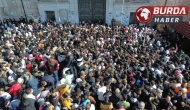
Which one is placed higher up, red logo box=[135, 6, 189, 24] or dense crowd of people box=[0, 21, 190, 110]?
red logo box=[135, 6, 189, 24]

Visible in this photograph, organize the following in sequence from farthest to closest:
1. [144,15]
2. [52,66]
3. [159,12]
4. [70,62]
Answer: [144,15] → [159,12] → [70,62] → [52,66]

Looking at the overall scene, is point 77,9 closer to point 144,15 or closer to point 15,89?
point 144,15

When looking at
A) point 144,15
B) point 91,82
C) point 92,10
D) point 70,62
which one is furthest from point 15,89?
point 92,10

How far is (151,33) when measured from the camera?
47.7ft

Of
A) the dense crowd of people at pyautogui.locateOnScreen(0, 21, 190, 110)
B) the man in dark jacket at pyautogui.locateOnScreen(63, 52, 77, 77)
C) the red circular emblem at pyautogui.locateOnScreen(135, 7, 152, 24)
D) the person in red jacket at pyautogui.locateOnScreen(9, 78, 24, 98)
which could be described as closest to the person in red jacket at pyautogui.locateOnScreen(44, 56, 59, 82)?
the dense crowd of people at pyautogui.locateOnScreen(0, 21, 190, 110)

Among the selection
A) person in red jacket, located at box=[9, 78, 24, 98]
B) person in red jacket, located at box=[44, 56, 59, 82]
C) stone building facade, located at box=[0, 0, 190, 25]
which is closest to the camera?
person in red jacket, located at box=[9, 78, 24, 98]

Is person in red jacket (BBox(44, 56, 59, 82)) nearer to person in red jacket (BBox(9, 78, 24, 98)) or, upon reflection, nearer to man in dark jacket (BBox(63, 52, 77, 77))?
man in dark jacket (BBox(63, 52, 77, 77))

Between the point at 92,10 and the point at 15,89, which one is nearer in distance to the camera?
the point at 15,89

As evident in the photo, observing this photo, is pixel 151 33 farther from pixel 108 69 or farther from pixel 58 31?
pixel 108 69

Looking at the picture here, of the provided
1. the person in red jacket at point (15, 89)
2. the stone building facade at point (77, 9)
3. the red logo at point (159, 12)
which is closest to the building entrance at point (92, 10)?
the stone building facade at point (77, 9)

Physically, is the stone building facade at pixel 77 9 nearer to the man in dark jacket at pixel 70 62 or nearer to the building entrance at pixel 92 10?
the building entrance at pixel 92 10

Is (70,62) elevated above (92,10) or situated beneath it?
situated beneath

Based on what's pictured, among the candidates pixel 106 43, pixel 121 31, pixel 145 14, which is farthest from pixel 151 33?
pixel 106 43

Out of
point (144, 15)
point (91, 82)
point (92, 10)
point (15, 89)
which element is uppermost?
point (92, 10)
